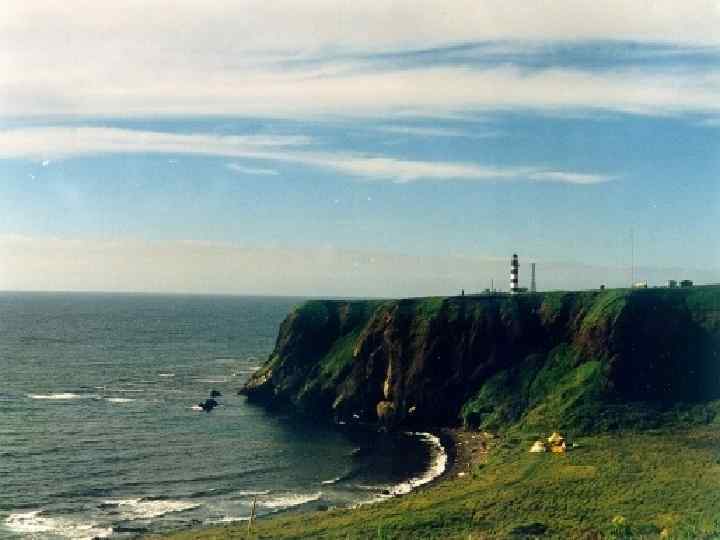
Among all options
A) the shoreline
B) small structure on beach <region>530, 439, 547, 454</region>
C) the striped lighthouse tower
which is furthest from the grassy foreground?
the striped lighthouse tower

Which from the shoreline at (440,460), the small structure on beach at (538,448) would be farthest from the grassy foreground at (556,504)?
the small structure on beach at (538,448)

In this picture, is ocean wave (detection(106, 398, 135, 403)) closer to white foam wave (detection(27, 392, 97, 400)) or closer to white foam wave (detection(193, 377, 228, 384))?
white foam wave (detection(27, 392, 97, 400))

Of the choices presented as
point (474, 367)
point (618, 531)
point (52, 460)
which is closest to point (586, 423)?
point (474, 367)

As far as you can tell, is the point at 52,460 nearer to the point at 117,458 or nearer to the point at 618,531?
the point at 117,458

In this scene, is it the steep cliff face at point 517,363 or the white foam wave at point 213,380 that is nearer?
the steep cliff face at point 517,363

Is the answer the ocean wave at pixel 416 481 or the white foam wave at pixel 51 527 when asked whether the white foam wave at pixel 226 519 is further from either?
the ocean wave at pixel 416 481

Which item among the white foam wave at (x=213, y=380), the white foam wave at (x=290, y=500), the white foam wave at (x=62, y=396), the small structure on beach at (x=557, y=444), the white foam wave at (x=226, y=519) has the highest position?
the small structure on beach at (x=557, y=444)

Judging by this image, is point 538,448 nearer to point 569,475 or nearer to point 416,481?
point 569,475
